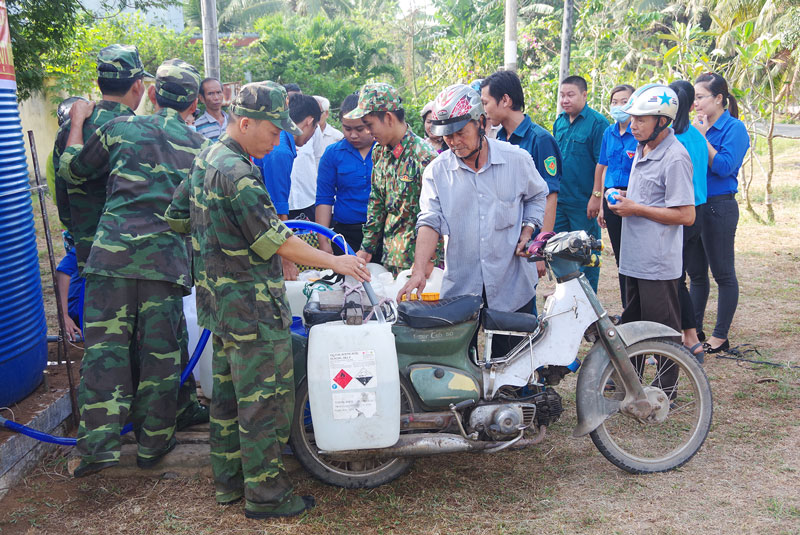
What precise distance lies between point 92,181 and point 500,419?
262 cm

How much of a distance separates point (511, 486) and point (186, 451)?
5.89ft

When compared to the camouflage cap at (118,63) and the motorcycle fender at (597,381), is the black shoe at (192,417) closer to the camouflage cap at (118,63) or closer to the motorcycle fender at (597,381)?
the camouflage cap at (118,63)

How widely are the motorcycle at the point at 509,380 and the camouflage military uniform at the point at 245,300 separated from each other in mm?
269

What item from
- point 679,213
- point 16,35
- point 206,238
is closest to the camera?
point 206,238

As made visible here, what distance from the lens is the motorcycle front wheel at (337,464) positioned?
11.3 feet

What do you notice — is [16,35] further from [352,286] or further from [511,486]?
[511,486]

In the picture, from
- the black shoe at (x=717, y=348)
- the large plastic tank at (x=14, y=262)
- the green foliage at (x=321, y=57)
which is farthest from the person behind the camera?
the green foliage at (x=321, y=57)

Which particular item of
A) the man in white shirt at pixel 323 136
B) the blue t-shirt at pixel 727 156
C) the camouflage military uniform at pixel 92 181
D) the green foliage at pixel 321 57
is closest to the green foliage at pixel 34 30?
the man in white shirt at pixel 323 136

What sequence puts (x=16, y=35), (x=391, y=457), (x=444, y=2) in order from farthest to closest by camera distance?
(x=444, y=2), (x=16, y=35), (x=391, y=457)

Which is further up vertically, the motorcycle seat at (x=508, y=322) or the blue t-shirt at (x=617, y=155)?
the blue t-shirt at (x=617, y=155)

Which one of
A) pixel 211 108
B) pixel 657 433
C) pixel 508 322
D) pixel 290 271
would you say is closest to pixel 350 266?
pixel 508 322

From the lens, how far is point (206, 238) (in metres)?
3.06

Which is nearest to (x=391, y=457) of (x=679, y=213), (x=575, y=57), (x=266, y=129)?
(x=266, y=129)

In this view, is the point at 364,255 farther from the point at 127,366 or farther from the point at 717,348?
the point at 717,348
